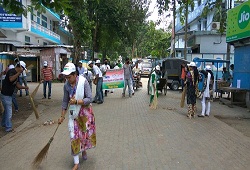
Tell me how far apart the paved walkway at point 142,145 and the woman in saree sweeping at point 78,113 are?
1.42ft

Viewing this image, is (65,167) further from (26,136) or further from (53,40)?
(53,40)

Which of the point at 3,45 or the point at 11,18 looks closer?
the point at 11,18

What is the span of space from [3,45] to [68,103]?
21.6 metres

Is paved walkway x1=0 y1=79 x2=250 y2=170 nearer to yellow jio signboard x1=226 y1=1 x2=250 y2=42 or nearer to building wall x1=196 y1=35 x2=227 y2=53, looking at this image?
yellow jio signboard x1=226 y1=1 x2=250 y2=42

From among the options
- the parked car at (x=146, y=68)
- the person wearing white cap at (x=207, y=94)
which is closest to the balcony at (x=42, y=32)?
the parked car at (x=146, y=68)

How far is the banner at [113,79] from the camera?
13.5 metres

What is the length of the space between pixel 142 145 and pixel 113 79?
8170mm

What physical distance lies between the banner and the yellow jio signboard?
17.2 feet

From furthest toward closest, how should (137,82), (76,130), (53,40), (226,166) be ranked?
(53,40) → (137,82) → (226,166) → (76,130)

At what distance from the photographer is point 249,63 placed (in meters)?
11.2

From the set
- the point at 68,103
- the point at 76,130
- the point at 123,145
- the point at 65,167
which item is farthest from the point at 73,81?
the point at 123,145

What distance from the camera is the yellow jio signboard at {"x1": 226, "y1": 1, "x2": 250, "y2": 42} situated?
11.0m

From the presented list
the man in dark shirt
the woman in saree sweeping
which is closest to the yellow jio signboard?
the man in dark shirt

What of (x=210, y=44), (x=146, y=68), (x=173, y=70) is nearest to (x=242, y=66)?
(x=173, y=70)
